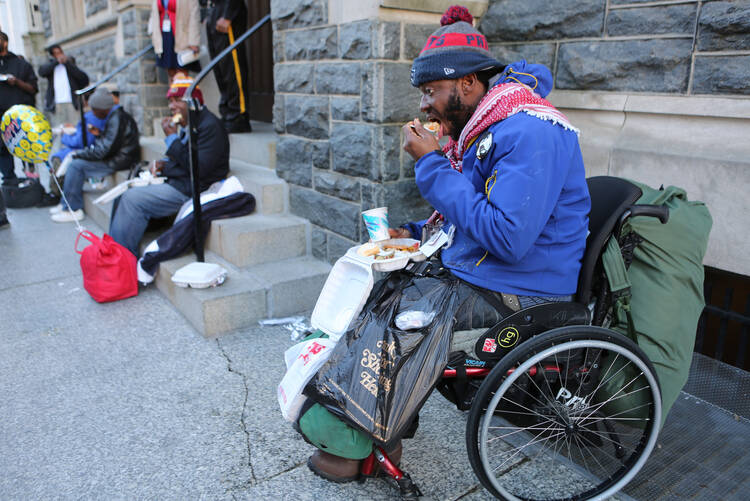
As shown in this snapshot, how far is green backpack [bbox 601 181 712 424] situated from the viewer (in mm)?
1926

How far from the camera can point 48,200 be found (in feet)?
22.3

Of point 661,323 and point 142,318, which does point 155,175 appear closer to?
point 142,318

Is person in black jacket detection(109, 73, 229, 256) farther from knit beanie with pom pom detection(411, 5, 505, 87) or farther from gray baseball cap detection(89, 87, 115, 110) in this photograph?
knit beanie with pom pom detection(411, 5, 505, 87)

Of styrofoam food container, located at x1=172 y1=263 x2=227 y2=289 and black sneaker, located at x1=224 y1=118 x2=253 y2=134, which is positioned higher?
black sneaker, located at x1=224 y1=118 x2=253 y2=134

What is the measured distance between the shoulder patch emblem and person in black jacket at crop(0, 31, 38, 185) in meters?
6.96

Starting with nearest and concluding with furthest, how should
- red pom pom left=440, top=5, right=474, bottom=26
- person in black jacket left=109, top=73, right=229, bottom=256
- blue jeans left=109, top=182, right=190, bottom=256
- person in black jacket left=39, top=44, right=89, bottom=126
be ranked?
red pom pom left=440, top=5, right=474, bottom=26
person in black jacket left=109, top=73, right=229, bottom=256
blue jeans left=109, top=182, right=190, bottom=256
person in black jacket left=39, top=44, right=89, bottom=126

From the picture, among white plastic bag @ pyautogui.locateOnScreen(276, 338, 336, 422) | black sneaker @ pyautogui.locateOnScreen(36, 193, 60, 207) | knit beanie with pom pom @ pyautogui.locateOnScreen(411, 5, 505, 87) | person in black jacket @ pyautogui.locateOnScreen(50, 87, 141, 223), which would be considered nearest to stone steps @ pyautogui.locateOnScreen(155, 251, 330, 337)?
white plastic bag @ pyautogui.locateOnScreen(276, 338, 336, 422)

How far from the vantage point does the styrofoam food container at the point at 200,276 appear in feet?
11.5

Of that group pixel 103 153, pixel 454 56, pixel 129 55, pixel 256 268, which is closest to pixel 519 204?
pixel 454 56

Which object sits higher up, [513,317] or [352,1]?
[352,1]

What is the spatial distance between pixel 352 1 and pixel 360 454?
263cm

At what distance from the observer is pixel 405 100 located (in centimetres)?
335

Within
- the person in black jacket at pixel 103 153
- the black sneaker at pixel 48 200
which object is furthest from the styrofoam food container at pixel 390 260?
the black sneaker at pixel 48 200

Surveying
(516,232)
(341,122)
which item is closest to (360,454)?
(516,232)
